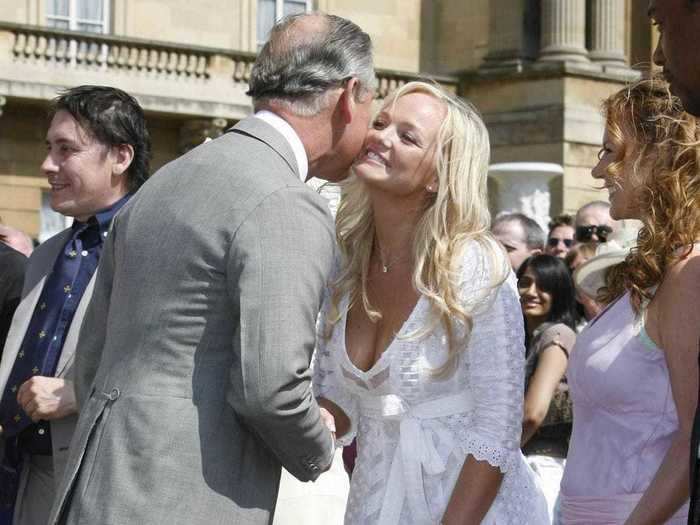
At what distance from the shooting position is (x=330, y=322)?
4.17 metres

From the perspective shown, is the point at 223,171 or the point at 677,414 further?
the point at 677,414

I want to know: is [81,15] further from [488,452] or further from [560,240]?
[488,452]

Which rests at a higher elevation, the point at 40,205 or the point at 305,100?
the point at 305,100

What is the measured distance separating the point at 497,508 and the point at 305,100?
1.22 metres

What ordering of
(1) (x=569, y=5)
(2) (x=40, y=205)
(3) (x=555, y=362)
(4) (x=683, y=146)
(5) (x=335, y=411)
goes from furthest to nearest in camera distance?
1. (1) (x=569, y=5)
2. (2) (x=40, y=205)
3. (3) (x=555, y=362)
4. (5) (x=335, y=411)
5. (4) (x=683, y=146)

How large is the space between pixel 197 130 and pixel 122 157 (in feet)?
67.7

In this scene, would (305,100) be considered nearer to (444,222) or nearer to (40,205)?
(444,222)

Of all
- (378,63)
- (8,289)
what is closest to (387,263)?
(8,289)

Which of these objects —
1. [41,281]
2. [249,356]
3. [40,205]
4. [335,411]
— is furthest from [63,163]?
[40,205]

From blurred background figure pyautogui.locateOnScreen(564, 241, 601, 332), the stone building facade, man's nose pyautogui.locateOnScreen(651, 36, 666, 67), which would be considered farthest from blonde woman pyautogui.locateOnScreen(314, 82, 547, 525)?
the stone building facade

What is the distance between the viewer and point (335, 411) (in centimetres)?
415

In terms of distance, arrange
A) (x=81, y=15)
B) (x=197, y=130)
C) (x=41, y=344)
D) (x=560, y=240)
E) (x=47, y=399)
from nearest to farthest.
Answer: (x=47, y=399) < (x=41, y=344) < (x=560, y=240) < (x=197, y=130) < (x=81, y=15)

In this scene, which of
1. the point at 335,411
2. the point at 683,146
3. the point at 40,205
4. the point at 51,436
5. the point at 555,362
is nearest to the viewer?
the point at 683,146

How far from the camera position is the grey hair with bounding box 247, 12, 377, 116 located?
354 cm
